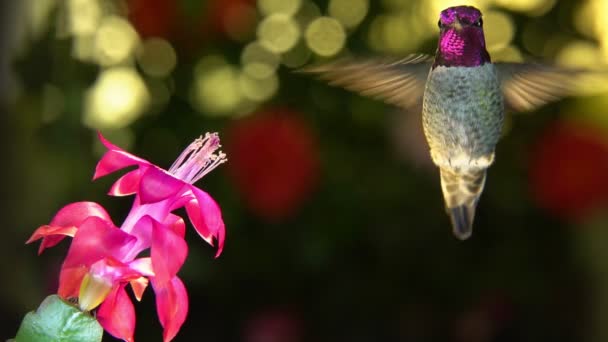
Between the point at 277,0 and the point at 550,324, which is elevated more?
the point at 277,0

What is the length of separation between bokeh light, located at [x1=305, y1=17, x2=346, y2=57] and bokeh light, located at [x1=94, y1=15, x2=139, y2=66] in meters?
0.39

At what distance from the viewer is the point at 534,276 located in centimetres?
251

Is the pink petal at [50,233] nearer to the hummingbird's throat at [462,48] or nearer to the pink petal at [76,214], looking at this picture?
the pink petal at [76,214]

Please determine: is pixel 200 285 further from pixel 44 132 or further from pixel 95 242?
pixel 95 242

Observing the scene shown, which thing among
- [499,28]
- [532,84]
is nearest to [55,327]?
[532,84]

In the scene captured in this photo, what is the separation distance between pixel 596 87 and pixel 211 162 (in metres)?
0.35

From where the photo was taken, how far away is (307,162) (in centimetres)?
186

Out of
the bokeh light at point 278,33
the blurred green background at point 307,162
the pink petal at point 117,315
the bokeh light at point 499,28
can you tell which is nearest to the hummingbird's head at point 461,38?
the pink petal at point 117,315

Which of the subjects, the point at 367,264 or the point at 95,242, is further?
the point at 367,264

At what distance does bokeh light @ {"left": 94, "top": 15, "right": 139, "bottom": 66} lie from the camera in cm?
224

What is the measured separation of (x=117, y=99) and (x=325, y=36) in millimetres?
484

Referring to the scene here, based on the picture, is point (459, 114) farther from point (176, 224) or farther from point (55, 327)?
point (55, 327)

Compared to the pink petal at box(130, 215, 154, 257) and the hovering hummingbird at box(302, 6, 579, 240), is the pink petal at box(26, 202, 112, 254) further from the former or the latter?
the hovering hummingbird at box(302, 6, 579, 240)

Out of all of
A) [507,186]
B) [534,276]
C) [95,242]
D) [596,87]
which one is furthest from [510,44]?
[95,242]
